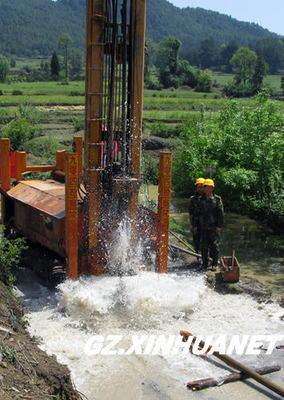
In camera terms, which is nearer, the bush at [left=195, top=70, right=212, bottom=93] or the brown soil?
the brown soil

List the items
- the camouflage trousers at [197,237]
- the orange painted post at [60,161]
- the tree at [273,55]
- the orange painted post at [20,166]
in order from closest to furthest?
the camouflage trousers at [197,237]
the orange painted post at [20,166]
the orange painted post at [60,161]
the tree at [273,55]

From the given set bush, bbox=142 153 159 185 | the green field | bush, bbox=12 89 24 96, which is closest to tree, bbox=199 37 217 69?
the green field

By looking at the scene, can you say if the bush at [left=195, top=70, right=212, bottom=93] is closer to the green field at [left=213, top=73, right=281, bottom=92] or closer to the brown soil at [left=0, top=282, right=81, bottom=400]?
the green field at [left=213, top=73, right=281, bottom=92]

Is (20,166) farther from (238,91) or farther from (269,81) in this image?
(269,81)

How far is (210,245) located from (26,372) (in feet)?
17.1

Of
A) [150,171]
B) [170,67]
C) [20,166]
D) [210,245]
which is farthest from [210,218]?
[170,67]

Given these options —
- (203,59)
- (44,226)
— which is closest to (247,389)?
(44,226)

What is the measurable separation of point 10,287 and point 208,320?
9.09 feet

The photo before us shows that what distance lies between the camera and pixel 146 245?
973 centimetres

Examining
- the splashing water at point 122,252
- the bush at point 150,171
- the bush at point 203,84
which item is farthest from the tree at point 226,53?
the splashing water at point 122,252

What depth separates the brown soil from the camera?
538 cm

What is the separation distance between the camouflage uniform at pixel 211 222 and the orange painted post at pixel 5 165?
339cm

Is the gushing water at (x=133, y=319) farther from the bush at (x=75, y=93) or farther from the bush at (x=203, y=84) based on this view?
the bush at (x=203, y=84)

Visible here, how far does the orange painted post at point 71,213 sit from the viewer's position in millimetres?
8867
